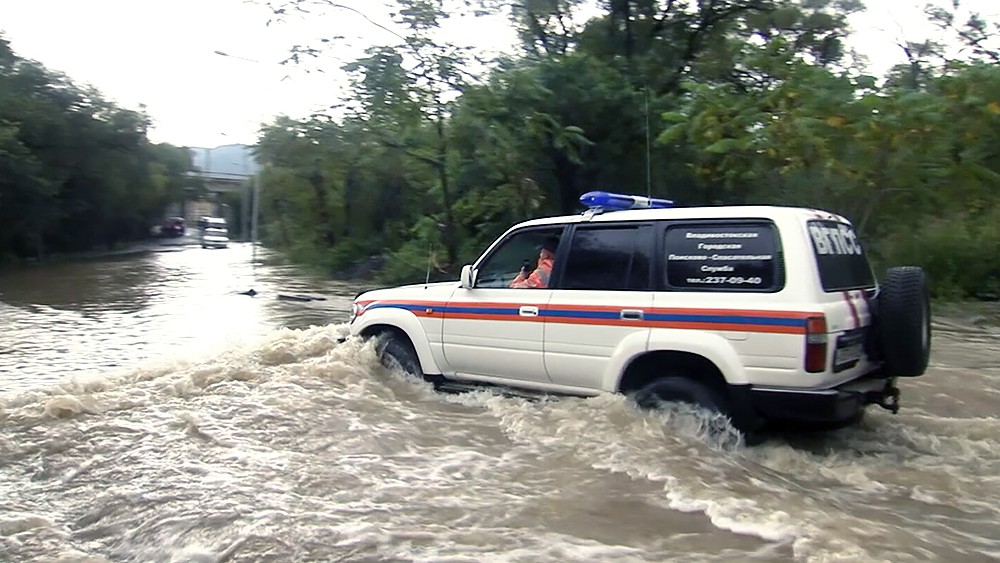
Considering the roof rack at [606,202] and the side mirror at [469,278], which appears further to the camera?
the side mirror at [469,278]

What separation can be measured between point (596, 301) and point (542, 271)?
27.1 inches

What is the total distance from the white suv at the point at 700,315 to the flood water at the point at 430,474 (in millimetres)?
315

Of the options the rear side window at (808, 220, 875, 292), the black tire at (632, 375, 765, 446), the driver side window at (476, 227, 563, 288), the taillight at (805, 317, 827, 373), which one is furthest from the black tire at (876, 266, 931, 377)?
the driver side window at (476, 227, 563, 288)

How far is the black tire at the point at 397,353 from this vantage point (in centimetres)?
795

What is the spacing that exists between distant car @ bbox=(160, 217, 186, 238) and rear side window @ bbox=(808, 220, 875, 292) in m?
69.0

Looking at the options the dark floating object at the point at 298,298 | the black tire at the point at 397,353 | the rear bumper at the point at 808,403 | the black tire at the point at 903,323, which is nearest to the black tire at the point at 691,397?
the rear bumper at the point at 808,403

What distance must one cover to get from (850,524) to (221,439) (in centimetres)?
427

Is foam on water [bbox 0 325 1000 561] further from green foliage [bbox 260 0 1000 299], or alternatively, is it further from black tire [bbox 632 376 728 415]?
green foliage [bbox 260 0 1000 299]

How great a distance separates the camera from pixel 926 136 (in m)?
15.6

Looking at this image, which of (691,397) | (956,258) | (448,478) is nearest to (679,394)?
(691,397)

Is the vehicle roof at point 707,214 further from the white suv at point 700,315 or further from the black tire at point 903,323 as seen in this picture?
the black tire at point 903,323

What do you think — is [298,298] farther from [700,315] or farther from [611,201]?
[700,315]

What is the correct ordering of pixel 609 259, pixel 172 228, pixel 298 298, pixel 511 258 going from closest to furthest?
pixel 609 259, pixel 511 258, pixel 298 298, pixel 172 228

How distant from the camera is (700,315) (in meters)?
6.04
